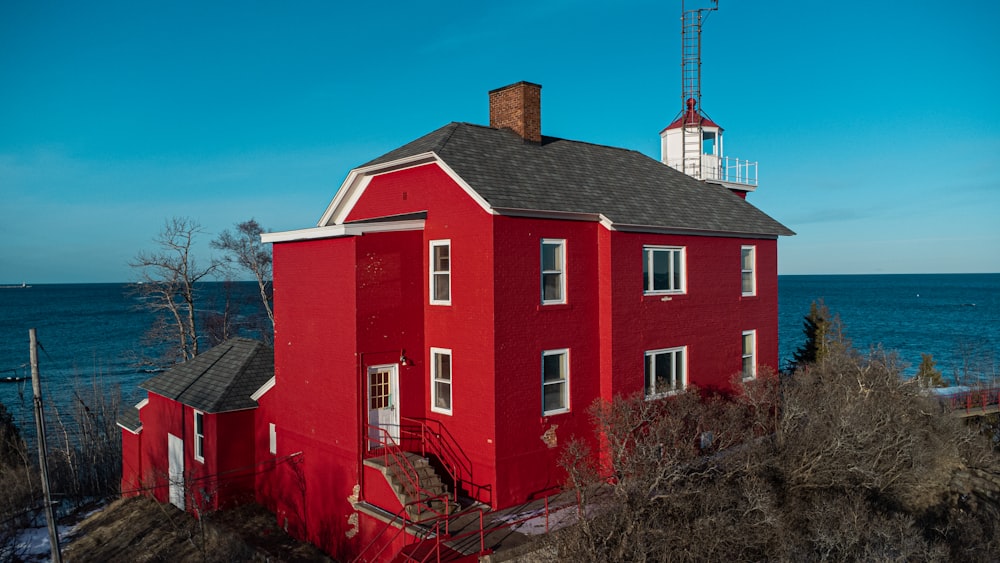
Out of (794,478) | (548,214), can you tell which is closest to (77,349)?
(548,214)

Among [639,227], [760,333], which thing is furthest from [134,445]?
[760,333]

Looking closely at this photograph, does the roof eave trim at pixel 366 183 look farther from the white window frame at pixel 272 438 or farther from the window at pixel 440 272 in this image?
the white window frame at pixel 272 438

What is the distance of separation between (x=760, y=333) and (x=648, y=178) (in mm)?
6374

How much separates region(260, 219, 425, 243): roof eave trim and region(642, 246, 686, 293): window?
245 inches

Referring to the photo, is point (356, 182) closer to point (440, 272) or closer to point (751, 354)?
point (440, 272)

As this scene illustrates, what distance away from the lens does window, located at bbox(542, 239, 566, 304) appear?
15.4m

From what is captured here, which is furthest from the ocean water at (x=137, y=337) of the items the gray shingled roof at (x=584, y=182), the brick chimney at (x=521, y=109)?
the brick chimney at (x=521, y=109)

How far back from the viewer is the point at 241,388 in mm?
19750

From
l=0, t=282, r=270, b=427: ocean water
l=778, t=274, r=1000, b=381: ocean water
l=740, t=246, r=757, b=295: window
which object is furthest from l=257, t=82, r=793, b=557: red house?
l=778, t=274, r=1000, b=381: ocean water

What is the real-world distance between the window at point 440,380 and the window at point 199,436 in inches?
336

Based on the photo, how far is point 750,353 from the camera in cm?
2055

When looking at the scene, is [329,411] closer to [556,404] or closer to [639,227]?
[556,404]

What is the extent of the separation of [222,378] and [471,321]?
10395 mm

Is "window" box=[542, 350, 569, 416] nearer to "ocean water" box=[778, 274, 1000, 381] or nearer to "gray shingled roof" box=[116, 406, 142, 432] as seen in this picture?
"gray shingled roof" box=[116, 406, 142, 432]
